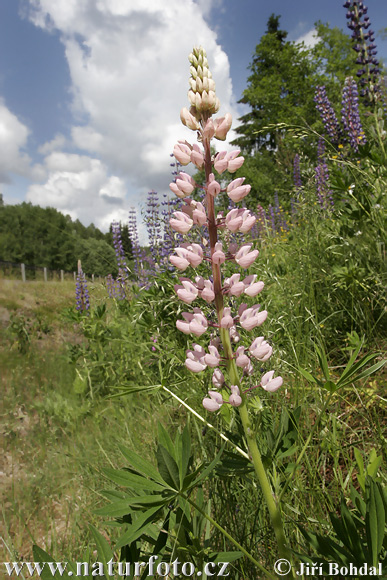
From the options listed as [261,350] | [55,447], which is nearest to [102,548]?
[261,350]

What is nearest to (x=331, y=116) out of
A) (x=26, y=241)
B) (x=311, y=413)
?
(x=311, y=413)

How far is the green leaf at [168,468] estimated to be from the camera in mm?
915

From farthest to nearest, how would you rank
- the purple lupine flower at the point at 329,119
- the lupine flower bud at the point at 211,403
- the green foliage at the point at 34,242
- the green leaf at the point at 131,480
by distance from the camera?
the green foliage at the point at 34,242
the purple lupine flower at the point at 329,119
the lupine flower bud at the point at 211,403
the green leaf at the point at 131,480

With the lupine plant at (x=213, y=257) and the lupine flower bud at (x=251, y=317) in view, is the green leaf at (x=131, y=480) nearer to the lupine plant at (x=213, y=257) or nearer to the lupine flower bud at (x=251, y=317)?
the lupine plant at (x=213, y=257)

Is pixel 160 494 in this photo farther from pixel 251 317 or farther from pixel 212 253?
pixel 212 253

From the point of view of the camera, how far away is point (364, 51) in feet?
12.8

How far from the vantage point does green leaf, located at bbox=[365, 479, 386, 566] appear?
772 millimetres

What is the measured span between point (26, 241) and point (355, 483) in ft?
270

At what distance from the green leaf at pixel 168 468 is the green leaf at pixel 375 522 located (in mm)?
442

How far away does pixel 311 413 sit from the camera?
6.48 ft

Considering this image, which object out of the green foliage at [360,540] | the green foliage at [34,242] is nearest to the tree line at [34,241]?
the green foliage at [34,242]

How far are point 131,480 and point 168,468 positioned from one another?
0.11 metres

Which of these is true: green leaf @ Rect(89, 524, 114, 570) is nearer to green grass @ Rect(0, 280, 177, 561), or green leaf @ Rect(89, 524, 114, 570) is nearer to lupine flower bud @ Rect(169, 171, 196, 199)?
green grass @ Rect(0, 280, 177, 561)

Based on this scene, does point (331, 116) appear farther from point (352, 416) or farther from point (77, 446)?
point (77, 446)
